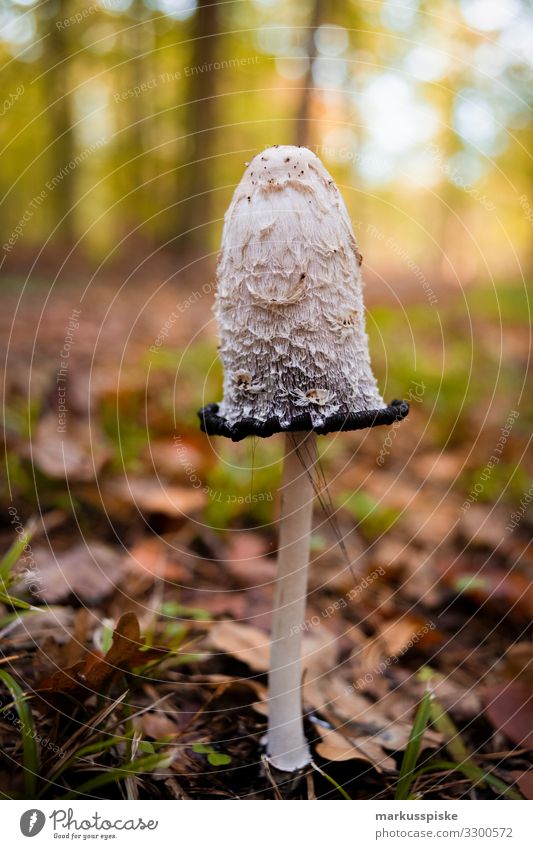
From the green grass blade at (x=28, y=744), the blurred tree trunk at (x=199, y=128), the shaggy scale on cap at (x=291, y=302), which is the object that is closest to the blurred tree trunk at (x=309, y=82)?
the blurred tree trunk at (x=199, y=128)

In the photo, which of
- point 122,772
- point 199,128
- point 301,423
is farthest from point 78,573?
point 199,128

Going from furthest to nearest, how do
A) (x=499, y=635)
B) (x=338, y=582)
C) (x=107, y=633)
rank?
1. (x=338, y=582)
2. (x=499, y=635)
3. (x=107, y=633)

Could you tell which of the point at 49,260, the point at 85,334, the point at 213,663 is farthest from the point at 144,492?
the point at 49,260

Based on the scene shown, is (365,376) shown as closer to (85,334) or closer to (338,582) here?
(338,582)

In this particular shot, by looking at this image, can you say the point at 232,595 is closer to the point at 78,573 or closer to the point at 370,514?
the point at 78,573

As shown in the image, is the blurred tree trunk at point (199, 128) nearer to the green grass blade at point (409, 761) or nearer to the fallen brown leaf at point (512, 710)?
the fallen brown leaf at point (512, 710)

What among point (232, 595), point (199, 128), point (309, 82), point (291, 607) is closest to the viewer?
point (291, 607)
